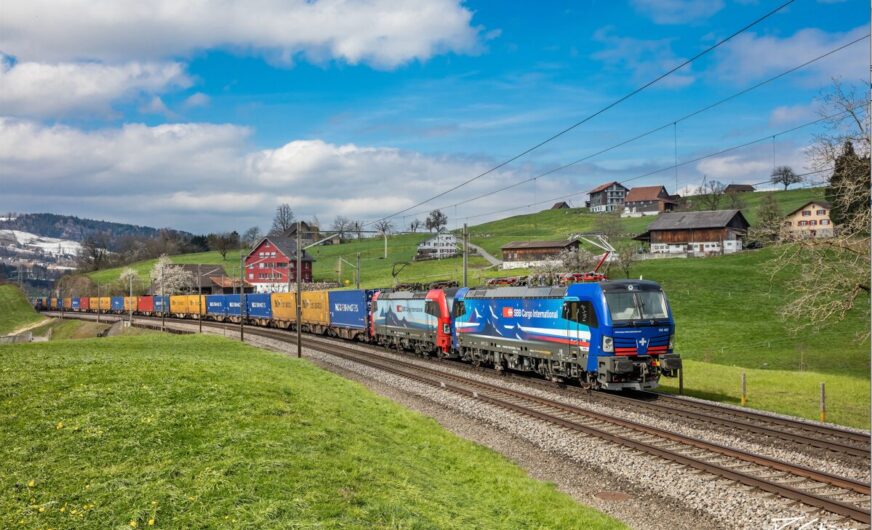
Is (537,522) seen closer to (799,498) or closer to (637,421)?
(799,498)

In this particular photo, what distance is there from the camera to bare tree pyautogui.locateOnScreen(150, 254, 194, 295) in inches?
5098

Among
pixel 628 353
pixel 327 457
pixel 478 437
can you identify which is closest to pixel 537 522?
pixel 327 457

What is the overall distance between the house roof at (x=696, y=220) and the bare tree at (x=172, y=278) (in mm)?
87847

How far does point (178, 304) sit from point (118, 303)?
58.1ft

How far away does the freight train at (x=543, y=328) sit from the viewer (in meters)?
22.5

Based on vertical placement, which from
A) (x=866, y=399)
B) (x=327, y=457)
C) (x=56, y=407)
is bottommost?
(x=866, y=399)

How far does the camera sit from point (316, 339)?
55.1m

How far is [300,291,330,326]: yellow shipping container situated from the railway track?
31.5 m

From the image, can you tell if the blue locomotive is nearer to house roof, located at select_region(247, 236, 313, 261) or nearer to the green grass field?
the green grass field

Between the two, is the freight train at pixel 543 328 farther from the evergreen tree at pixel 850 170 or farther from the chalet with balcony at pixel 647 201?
the chalet with balcony at pixel 647 201

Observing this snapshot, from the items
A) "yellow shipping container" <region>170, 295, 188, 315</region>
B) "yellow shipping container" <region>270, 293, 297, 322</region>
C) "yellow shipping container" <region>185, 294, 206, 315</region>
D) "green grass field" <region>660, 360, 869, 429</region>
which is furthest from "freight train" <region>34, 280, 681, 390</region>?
"yellow shipping container" <region>170, 295, 188, 315</region>

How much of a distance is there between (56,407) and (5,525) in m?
4.75

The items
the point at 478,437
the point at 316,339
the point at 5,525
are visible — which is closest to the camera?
the point at 5,525

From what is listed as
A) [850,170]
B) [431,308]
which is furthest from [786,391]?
[431,308]
